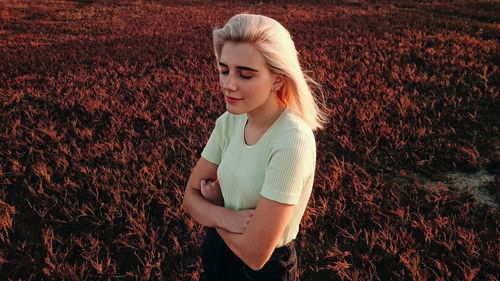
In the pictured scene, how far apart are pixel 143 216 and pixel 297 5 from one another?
65.9ft

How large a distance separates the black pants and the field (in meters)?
1.27

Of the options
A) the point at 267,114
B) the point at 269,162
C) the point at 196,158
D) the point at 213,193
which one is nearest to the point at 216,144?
the point at 213,193

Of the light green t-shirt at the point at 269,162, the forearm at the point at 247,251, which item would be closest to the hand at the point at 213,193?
the light green t-shirt at the point at 269,162

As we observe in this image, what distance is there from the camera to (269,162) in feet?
5.03

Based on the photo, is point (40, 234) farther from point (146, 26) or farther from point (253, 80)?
point (146, 26)

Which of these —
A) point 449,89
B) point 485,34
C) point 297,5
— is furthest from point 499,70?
point 297,5

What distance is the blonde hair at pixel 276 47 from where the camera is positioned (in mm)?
1525

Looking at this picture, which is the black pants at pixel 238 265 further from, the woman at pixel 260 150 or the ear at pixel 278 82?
the ear at pixel 278 82

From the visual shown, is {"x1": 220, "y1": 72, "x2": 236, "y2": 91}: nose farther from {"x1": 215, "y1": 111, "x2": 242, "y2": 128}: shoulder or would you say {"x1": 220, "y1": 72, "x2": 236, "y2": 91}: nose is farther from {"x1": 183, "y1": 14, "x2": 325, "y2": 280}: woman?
{"x1": 215, "y1": 111, "x2": 242, "y2": 128}: shoulder

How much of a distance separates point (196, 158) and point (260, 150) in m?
3.51

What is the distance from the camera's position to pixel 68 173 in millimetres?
4668

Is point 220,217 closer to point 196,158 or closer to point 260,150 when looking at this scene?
point 260,150

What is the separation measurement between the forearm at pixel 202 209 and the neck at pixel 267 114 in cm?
49

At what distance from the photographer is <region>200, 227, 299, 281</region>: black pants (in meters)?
1.76
